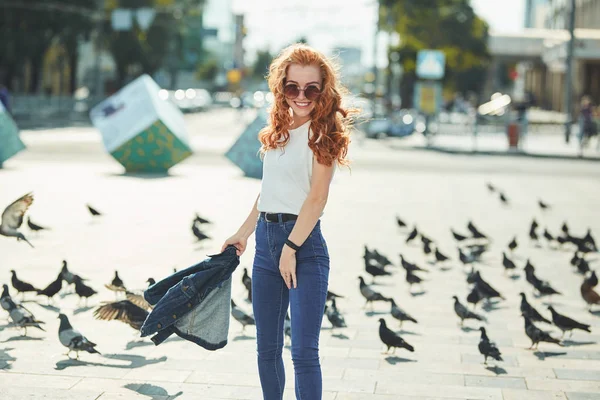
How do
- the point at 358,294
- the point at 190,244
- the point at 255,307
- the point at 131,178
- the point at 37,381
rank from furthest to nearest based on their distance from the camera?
the point at 131,178 → the point at 190,244 → the point at 358,294 → the point at 37,381 → the point at 255,307

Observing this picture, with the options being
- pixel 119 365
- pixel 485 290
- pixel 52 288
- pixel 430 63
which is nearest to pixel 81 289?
pixel 52 288

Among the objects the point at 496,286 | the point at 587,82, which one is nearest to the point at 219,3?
the point at 587,82

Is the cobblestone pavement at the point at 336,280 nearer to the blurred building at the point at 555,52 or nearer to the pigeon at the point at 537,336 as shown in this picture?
the pigeon at the point at 537,336

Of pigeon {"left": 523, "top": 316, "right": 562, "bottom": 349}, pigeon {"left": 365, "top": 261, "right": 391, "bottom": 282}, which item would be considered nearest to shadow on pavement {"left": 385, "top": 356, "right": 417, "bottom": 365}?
pigeon {"left": 523, "top": 316, "right": 562, "bottom": 349}

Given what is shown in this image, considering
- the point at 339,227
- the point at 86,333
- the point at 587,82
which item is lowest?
the point at 587,82

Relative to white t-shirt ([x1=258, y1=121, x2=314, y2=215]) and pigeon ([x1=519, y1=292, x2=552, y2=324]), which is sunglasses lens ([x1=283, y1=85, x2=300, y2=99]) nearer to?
white t-shirt ([x1=258, y1=121, x2=314, y2=215])

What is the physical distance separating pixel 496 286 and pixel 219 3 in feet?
494

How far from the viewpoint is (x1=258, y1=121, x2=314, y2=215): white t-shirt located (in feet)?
13.6

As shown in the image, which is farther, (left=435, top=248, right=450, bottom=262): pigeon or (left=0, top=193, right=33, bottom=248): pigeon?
(left=435, top=248, right=450, bottom=262): pigeon

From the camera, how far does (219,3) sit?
156375 mm

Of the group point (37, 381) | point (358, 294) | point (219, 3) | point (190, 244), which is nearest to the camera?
point (37, 381)

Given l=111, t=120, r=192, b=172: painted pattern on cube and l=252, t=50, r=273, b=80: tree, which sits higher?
l=111, t=120, r=192, b=172: painted pattern on cube

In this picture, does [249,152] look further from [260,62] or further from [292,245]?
[260,62]

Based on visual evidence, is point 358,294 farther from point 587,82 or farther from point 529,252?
point 587,82
